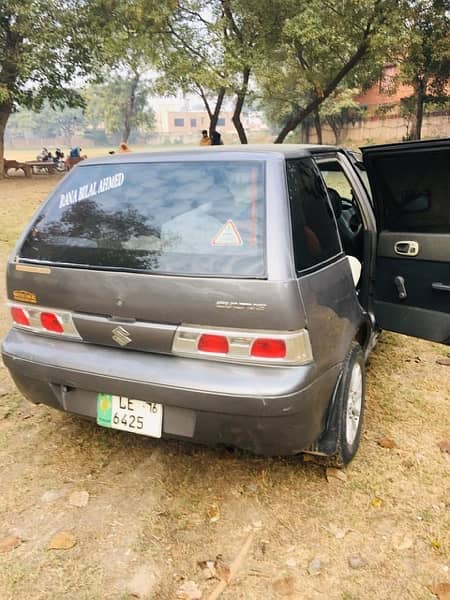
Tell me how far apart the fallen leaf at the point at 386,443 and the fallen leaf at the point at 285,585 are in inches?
44.9

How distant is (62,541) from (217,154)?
1.88 meters

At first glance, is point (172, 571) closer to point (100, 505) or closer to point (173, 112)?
point (100, 505)

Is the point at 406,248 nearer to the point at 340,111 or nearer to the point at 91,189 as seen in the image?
the point at 91,189

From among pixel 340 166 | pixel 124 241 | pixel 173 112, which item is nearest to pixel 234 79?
pixel 340 166

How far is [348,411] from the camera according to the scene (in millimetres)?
2654

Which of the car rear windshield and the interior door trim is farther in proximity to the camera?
the interior door trim

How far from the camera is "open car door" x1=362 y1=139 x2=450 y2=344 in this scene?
313cm

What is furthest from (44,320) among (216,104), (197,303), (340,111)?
(340,111)

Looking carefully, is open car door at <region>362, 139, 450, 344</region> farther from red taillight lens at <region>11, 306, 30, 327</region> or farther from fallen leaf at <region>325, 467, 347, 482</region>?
red taillight lens at <region>11, 306, 30, 327</region>

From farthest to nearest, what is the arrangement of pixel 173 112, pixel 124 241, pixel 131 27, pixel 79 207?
pixel 173 112, pixel 131 27, pixel 79 207, pixel 124 241

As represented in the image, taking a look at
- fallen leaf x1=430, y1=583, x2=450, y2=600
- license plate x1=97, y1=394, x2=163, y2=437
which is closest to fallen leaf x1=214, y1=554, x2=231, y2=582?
license plate x1=97, y1=394, x2=163, y2=437

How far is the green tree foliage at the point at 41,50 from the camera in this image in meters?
16.3

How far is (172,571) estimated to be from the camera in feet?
6.68

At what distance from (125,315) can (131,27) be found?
58.9 feet
